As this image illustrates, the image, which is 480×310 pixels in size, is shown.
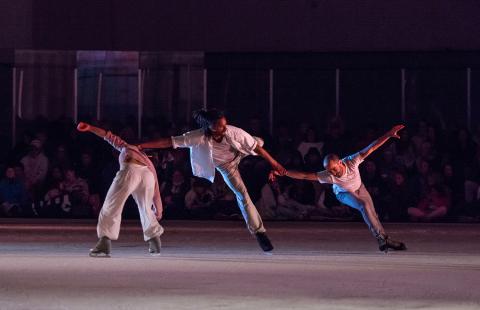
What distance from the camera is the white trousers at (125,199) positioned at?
13.1 meters

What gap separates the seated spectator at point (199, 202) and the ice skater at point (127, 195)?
22.7 feet

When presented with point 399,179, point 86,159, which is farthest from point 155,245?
point 86,159

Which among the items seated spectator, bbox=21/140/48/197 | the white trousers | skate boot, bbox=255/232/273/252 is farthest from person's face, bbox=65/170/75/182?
skate boot, bbox=255/232/273/252

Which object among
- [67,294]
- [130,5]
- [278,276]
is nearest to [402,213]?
[130,5]

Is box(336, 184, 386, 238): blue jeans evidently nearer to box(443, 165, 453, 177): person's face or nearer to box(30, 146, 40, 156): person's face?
box(443, 165, 453, 177): person's face

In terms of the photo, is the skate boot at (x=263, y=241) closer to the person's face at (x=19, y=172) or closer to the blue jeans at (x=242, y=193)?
the blue jeans at (x=242, y=193)

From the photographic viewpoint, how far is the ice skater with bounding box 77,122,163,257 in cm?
1309

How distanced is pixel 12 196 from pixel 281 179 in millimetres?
5116

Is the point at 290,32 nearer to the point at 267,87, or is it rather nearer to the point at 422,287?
the point at 267,87

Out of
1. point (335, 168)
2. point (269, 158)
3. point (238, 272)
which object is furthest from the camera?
point (335, 168)

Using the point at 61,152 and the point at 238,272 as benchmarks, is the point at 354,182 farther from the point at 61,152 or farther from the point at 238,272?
the point at 61,152

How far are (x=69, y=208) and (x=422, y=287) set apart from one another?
11.7m

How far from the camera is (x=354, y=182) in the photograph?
47.1 ft

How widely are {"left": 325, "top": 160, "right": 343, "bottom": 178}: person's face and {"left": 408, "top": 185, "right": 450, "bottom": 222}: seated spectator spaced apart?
6022 mm
